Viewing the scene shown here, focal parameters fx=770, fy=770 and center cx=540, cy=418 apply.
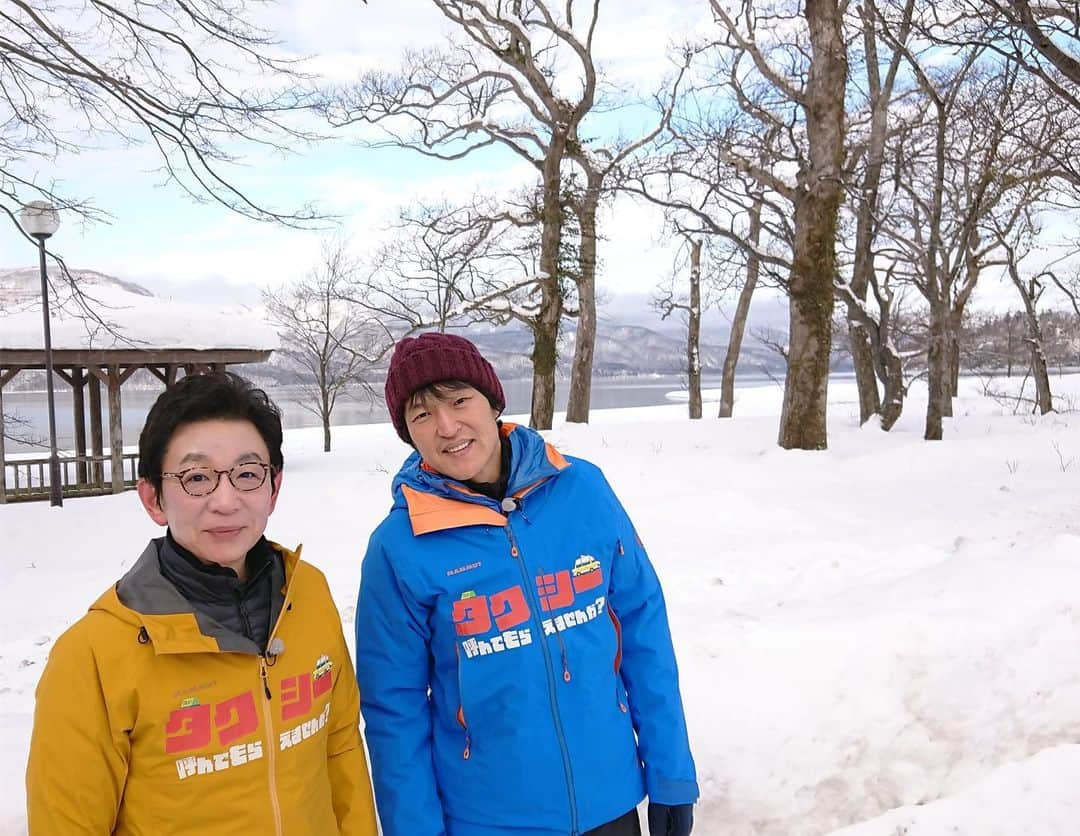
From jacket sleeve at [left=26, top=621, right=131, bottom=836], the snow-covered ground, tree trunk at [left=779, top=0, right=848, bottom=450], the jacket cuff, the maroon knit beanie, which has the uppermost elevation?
tree trunk at [left=779, top=0, right=848, bottom=450]

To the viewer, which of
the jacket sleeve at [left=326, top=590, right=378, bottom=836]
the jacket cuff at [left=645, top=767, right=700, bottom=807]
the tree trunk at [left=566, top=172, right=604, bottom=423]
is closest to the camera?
the jacket sleeve at [left=326, top=590, right=378, bottom=836]

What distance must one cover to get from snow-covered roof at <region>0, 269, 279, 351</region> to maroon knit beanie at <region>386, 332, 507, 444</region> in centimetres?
1232

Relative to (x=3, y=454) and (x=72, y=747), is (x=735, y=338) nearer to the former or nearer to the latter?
(x=3, y=454)

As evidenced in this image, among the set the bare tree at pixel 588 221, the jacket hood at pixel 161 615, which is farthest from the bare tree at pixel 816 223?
the jacket hood at pixel 161 615

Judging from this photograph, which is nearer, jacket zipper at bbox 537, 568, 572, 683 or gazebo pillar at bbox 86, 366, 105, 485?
jacket zipper at bbox 537, 568, 572, 683

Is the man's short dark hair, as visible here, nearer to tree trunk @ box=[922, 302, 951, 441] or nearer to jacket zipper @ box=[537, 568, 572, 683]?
jacket zipper @ box=[537, 568, 572, 683]

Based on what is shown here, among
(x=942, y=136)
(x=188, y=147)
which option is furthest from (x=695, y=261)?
(x=188, y=147)

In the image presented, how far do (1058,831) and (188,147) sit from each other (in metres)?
7.51

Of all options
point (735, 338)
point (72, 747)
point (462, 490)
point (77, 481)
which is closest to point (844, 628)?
point (462, 490)

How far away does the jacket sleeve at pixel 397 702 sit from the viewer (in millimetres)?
1998

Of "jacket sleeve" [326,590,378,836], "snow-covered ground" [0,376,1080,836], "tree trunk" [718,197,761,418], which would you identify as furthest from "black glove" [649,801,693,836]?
"tree trunk" [718,197,761,418]

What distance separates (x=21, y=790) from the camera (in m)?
2.88

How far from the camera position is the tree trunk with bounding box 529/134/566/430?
1661 centimetres

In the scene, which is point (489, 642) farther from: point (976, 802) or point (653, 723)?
point (976, 802)
